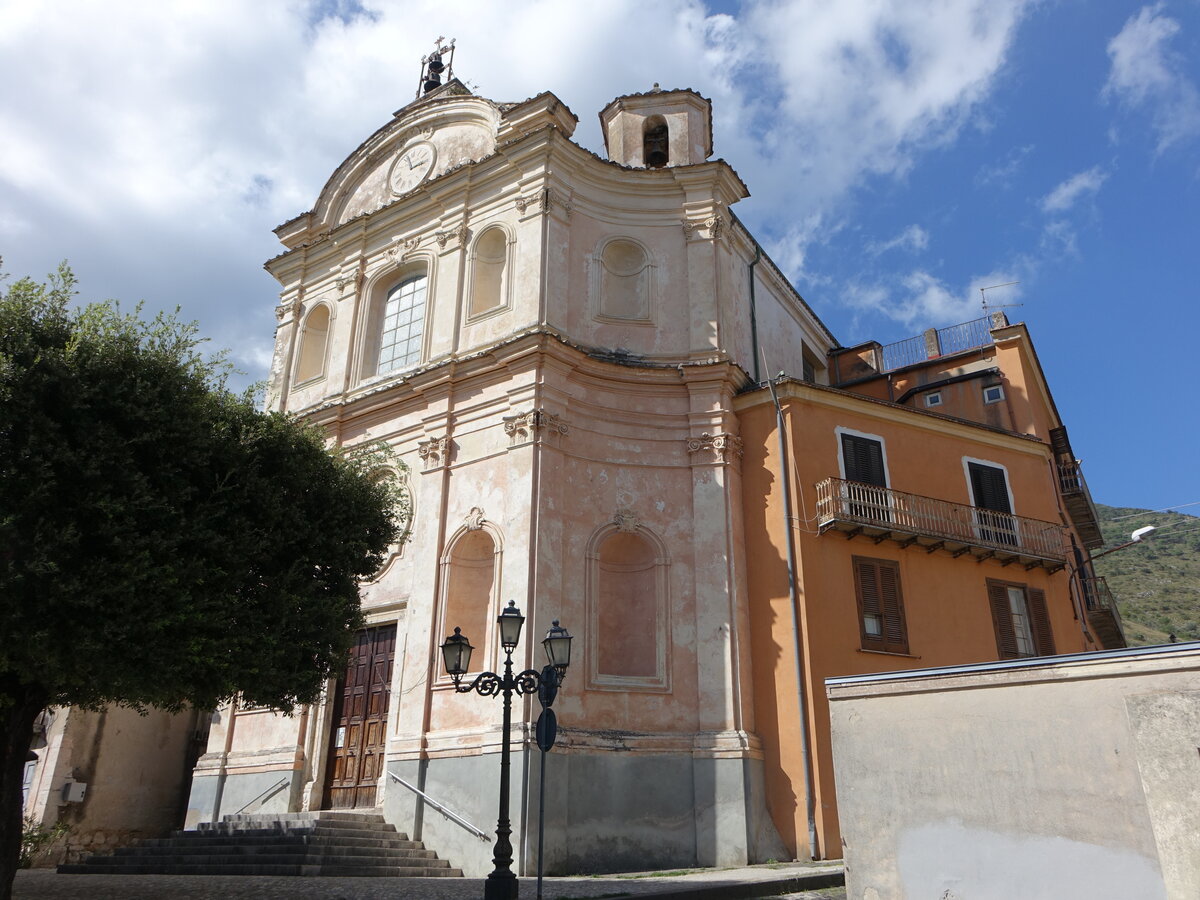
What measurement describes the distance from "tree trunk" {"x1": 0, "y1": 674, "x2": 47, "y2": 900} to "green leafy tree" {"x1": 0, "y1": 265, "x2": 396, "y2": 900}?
2cm

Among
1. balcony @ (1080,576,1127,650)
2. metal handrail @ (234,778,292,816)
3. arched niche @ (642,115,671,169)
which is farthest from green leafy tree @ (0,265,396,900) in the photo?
balcony @ (1080,576,1127,650)

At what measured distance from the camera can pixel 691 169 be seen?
21484mm

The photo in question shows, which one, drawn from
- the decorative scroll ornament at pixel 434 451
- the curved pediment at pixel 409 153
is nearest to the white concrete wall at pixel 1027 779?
the decorative scroll ornament at pixel 434 451

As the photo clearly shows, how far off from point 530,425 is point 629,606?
3.93m

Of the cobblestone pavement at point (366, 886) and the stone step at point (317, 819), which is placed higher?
the stone step at point (317, 819)

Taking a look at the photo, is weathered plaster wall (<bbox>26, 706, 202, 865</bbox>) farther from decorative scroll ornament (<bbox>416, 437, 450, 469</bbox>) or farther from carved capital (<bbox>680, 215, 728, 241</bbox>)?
carved capital (<bbox>680, 215, 728, 241</bbox>)

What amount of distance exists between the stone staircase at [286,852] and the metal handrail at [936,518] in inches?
370

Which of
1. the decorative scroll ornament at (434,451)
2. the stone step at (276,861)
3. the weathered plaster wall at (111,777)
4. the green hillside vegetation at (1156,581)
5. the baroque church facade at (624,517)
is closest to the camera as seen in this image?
the stone step at (276,861)

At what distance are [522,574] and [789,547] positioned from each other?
4.97 m

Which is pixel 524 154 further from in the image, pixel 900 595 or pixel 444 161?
pixel 900 595

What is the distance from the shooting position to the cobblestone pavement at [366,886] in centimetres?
1215

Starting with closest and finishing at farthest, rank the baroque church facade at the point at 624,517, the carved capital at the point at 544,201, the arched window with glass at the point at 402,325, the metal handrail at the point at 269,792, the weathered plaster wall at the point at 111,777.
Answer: the baroque church facade at the point at 624,517
the metal handrail at the point at 269,792
the weathered plaster wall at the point at 111,777
the carved capital at the point at 544,201
the arched window with glass at the point at 402,325

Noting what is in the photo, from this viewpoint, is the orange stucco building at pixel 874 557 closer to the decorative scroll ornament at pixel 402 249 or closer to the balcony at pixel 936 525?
the balcony at pixel 936 525

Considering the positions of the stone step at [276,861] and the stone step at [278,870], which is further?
the stone step at [276,861]
